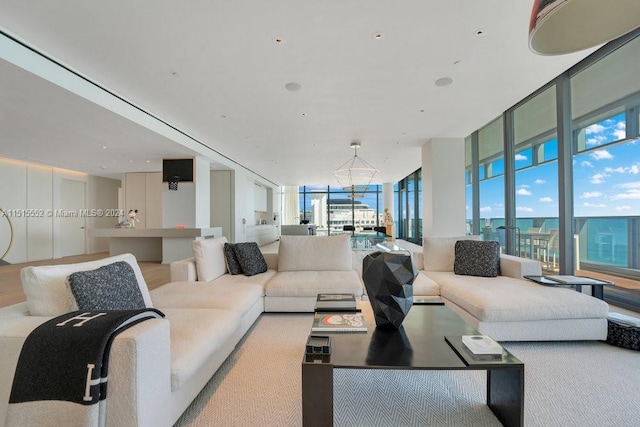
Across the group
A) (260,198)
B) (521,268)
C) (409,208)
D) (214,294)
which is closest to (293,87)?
(214,294)

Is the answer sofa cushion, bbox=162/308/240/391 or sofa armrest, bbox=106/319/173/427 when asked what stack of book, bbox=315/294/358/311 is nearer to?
sofa cushion, bbox=162/308/240/391

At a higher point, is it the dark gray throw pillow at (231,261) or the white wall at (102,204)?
the white wall at (102,204)

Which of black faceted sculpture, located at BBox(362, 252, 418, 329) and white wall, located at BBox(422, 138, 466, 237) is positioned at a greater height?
white wall, located at BBox(422, 138, 466, 237)

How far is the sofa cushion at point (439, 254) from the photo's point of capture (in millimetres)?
3625

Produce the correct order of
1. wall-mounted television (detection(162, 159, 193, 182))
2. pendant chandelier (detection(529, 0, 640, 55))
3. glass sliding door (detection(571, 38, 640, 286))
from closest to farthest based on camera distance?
1. pendant chandelier (detection(529, 0, 640, 55))
2. glass sliding door (detection(571, 38, 640, 286))
3. wall-mounted television (detection(162, 159, 193, 182))

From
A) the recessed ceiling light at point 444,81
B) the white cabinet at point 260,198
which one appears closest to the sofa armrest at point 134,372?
the recessed ceiling light at point 444,81

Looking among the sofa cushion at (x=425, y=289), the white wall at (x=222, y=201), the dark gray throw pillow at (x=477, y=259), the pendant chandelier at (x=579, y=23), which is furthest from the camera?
the white wall at (x=222, y=201)

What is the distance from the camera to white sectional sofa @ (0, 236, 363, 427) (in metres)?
1.15

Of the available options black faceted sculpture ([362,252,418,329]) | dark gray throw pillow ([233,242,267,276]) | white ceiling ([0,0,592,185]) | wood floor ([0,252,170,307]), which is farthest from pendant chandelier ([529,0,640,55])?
wood floor ([0,252,170,307])

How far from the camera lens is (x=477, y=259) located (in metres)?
3.29

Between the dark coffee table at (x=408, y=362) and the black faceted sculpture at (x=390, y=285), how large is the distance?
98 mm

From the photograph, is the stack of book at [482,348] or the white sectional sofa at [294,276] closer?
the stack of book at [482,348]

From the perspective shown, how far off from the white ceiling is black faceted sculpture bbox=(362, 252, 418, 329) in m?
2.04

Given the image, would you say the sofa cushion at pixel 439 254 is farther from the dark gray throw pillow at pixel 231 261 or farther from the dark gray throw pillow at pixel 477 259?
the dark gray throw pillow at pixel 231 261
